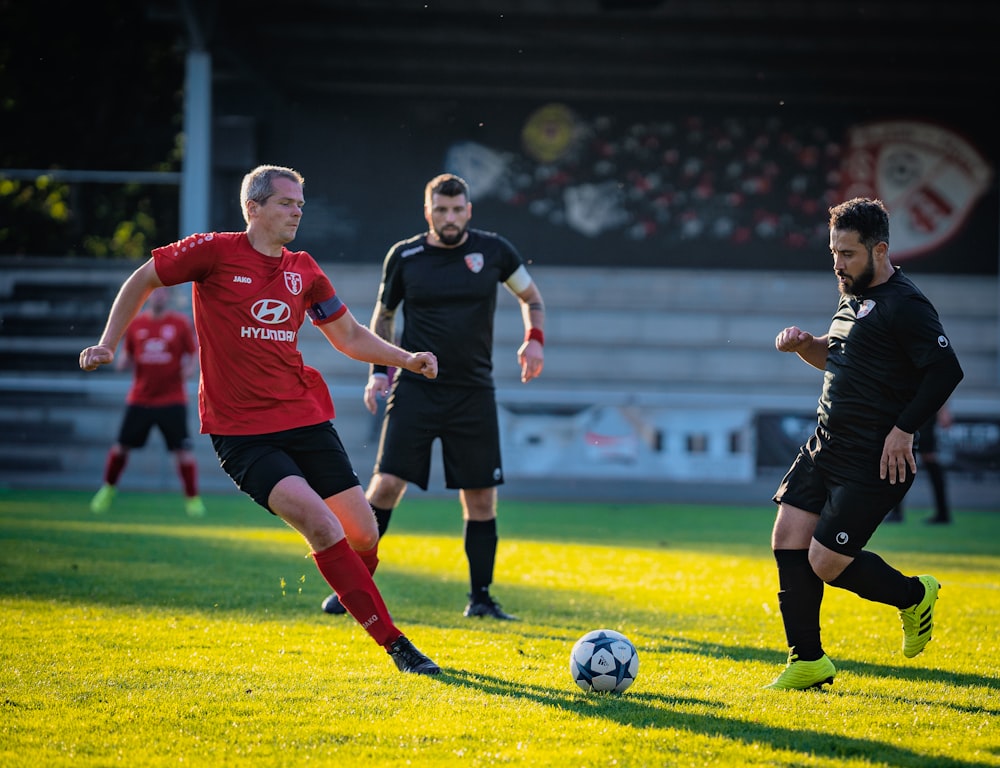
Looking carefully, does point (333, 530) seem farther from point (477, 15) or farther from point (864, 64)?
point (864, 64)

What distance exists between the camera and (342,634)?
6.21m

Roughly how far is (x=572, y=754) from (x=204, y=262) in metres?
2.52

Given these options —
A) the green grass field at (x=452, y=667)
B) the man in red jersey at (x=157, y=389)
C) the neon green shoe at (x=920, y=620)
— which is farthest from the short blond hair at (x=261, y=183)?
the man in red jersey at (x=157, y=389)

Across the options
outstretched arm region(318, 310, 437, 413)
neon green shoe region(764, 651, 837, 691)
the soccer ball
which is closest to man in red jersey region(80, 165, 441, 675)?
outstretched arm region(318, 310, 437, 413)

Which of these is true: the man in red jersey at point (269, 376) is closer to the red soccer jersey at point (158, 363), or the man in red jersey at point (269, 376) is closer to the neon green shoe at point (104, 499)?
the red soccer jersey at point (158, 363)

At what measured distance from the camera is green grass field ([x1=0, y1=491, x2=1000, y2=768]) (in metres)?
4.07

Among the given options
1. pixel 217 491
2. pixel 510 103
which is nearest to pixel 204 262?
pixel 217 491

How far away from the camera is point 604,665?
16.0 ft

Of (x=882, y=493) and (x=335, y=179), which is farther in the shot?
(x=335, y=179)

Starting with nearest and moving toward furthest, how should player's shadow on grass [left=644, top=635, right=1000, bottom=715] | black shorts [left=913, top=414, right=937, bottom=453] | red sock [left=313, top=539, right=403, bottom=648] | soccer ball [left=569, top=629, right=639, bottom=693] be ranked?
soccer ball [left=569, top=629, right=639, bottom=693], red sock [left=313, top=539, right=403, bottom=648], player's shadow on grass [left=644, top=635, right=1000, bottom=715], black shorts [left=913, top=414, right=937, bottom=453]

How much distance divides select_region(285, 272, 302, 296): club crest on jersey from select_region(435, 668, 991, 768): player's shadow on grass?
1717 millimetres

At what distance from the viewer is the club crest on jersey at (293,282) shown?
5.30 metres

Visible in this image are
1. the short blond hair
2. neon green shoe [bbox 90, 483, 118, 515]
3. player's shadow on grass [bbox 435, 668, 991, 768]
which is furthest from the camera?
neon green shoe [bbox 90, 483, 118, 515]

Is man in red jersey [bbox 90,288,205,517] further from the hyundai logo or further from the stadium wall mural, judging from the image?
the stadium wall mural
